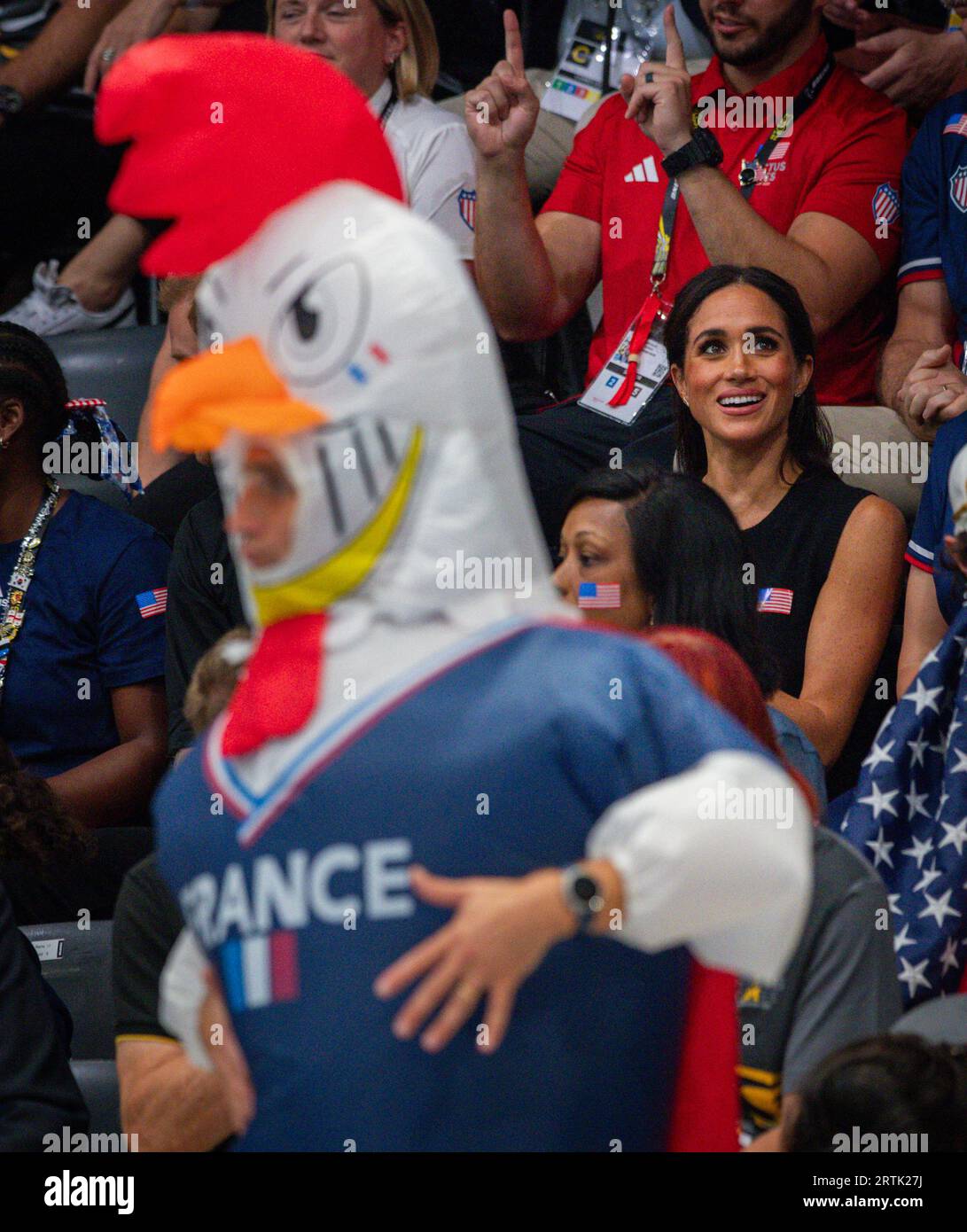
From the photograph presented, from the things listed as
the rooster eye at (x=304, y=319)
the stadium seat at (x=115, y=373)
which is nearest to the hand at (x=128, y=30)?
the stadium seat at (x=115, y=373)

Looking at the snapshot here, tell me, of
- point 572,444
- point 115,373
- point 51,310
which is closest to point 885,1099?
point 572,444

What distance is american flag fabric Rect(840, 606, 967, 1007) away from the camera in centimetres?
218

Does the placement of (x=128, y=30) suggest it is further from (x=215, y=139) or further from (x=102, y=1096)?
(x=215, y=139)

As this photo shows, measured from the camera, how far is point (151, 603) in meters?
3.08

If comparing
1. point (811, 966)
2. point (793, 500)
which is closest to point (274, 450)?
point (811, 966)

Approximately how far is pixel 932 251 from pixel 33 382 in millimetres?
1546

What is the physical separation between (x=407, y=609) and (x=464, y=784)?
0.13 m

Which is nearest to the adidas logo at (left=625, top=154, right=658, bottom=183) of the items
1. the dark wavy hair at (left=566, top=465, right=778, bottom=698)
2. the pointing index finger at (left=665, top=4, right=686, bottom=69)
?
the pointing index finger at (left=665, top=4, right=686, bottom=69)

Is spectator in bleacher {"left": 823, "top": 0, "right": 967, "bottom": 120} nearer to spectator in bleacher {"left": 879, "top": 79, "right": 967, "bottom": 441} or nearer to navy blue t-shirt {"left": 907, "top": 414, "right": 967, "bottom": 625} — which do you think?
spectator in bleacher {"left": 879, "top": 79, "right": 967, "bottom": 441}

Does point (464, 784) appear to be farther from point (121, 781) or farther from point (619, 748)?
point (121, 781)

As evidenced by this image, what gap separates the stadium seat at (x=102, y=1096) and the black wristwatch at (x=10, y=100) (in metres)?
2.64

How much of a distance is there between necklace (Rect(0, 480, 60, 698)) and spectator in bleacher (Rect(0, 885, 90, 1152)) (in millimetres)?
1058

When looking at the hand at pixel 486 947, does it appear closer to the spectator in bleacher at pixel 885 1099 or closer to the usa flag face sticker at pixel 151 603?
the spectator in bleacher at pixel 885 1099

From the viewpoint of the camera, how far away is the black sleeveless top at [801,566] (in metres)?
2.66
